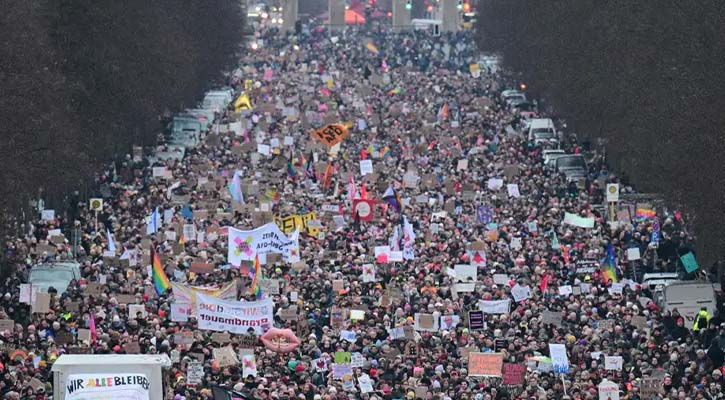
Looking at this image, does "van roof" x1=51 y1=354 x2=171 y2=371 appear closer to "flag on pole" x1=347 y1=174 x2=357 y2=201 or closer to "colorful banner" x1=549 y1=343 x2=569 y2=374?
"colorful banner" x1=549 y1=343 x2=569 y2=374

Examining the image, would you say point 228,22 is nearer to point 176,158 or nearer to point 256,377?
point 176,158

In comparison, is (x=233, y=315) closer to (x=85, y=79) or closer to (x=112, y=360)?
(x=112, y=360)

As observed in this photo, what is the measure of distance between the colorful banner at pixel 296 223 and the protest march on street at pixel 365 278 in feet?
0.14

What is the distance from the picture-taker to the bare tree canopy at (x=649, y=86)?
4291 cm

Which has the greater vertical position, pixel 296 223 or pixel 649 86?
pixel 649 86

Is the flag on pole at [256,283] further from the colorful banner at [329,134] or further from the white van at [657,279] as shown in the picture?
the colorful banner at [329,134]

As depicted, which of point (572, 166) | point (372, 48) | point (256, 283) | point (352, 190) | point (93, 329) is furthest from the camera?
point (372, 48)

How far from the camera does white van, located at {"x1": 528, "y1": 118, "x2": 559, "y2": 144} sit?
2763 inches

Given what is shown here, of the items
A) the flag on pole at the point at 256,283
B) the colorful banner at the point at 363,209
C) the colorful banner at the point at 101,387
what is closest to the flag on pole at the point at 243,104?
the colorful banner at the point at 363,209

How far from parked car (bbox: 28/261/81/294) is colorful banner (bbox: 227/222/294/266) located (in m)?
2.82

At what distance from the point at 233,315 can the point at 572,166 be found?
91.2 ft

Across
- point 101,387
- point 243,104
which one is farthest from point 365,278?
point 243,104

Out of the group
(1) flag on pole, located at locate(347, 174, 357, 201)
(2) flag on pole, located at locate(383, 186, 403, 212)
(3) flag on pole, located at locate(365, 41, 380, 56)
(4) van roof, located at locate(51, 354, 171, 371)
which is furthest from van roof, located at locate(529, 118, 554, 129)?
(4) van roof, located at locate(51, 354, 171, 371)

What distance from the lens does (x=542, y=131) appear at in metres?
71.4
